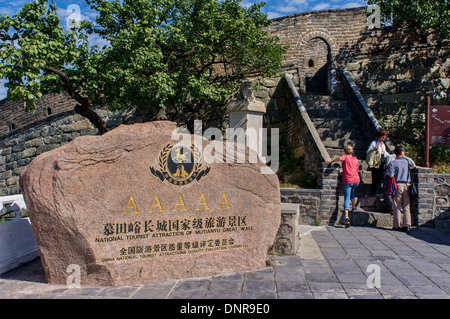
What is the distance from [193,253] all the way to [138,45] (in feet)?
20.1

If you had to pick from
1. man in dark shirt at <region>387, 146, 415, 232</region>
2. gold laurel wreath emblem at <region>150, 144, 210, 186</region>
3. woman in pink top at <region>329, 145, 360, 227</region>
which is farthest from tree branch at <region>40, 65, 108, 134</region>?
man in dark shirt at <region>387, 146, 415, 232</region>

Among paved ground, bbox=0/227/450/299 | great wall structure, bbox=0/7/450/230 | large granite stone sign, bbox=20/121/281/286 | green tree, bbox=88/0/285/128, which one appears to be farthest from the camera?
green tree, bbox=88/0/285/128

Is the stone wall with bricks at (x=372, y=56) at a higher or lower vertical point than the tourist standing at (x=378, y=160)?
higher

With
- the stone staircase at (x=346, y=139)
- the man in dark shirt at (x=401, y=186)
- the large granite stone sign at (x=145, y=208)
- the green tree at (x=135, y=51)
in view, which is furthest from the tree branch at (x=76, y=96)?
the man in dark shirt at (x=401, y=186)

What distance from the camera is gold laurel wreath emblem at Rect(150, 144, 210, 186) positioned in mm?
4555

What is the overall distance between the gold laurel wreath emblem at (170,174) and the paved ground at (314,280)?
1.24 m

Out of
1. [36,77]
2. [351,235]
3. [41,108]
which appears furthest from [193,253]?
[41,108]

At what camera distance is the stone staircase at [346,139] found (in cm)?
767

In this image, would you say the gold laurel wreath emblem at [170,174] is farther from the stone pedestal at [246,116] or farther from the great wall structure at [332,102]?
the stone pedestal at [246,116]

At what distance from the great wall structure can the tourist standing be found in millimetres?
454

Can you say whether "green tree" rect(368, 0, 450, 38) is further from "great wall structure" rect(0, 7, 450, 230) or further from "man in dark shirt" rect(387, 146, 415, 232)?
"man in dark shirt" rect(387, 146, 415, 232)

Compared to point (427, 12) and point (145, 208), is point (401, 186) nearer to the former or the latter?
point (145, 208)

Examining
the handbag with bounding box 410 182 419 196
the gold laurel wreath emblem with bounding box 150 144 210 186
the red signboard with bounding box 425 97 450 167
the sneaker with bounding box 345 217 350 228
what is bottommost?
the sneaker with bounding box 345 217 350 228

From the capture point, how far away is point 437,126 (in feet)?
27.5
